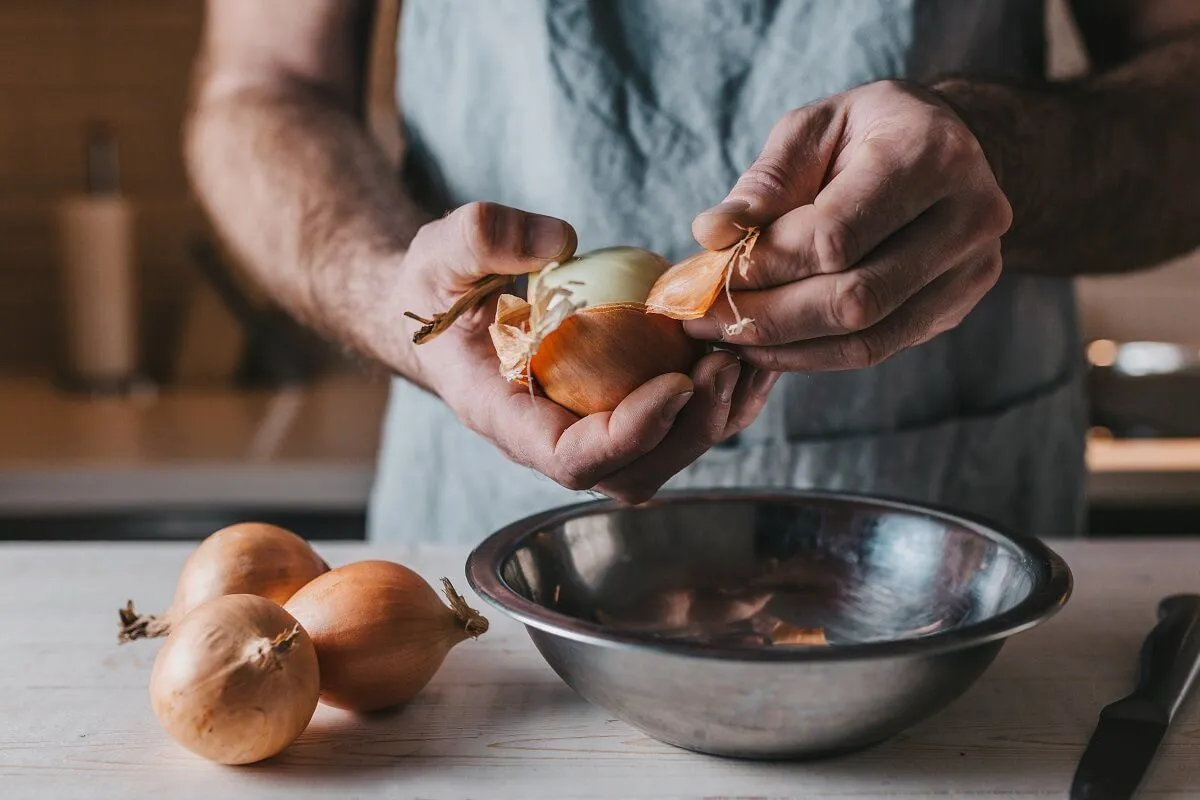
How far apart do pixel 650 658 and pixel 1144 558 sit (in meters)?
0.54

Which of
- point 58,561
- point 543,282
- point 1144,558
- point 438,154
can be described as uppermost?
point 543,282

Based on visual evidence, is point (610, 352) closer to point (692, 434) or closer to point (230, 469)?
point (692, 434)

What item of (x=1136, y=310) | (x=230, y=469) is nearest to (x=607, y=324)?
(x=230, y=469)

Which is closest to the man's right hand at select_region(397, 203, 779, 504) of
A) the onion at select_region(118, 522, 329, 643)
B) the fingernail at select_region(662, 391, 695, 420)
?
the fingernail at select_region(662, 391, 695, 420)

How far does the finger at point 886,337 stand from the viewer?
581 millimetres

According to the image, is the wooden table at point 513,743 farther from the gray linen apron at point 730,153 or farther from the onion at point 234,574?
the gray linen apron at point 730,153

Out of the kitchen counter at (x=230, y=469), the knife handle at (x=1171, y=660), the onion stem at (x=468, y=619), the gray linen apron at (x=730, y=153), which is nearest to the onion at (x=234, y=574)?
the onion stem at (x=468, y=619)

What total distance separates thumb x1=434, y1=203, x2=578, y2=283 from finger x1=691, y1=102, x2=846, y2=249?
0.28 ft

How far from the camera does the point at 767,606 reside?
70cm

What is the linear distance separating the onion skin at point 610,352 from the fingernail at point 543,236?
4cm

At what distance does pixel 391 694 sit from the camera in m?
0.60

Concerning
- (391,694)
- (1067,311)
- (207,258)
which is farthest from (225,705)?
(207,258)

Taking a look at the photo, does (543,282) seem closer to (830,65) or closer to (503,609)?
(503,609)

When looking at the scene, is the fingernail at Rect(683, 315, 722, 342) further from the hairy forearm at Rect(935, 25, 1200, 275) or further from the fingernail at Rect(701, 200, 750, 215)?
the hairy forearm at Rect(935, 25, 1200, 275)
